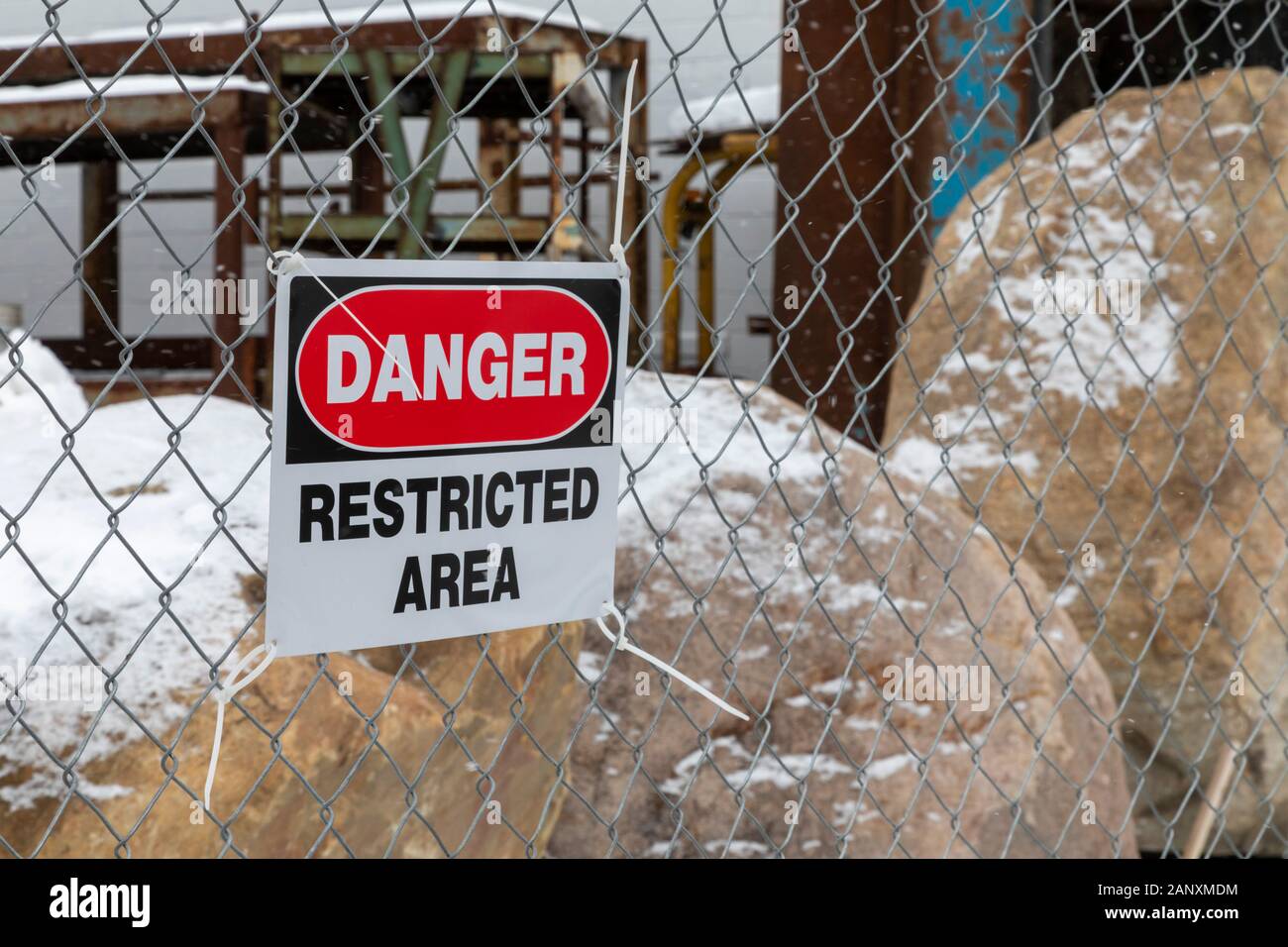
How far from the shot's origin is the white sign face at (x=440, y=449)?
125 centimetres

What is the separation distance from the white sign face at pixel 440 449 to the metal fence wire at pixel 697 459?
71 millimetres

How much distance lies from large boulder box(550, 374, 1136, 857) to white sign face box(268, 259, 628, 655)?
719 mm

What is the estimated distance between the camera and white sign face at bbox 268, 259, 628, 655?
4.12 ft

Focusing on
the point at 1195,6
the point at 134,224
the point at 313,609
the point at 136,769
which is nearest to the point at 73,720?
the point at 136,769

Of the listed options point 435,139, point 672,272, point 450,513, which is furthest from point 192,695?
point 672,272

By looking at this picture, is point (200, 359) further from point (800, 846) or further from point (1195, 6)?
point (1195, 6)

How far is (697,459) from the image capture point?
1.45 metres

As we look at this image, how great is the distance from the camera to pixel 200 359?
2.85 meters

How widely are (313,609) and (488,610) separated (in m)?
0.20

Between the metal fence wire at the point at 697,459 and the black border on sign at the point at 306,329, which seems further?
the metal fence wire at the point at 697,459

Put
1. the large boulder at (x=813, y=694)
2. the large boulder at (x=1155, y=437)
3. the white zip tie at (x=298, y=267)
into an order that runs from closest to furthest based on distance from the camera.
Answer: the white zip tie at (x=298, y=267) → the large boulder at (x=813, y=694) → the large boulder at (x=1155, y=437)

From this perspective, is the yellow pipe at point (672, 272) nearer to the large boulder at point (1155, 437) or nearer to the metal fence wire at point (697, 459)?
the metal fence wire at point (697, 459)

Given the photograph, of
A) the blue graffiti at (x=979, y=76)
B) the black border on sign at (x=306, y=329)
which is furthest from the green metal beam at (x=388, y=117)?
the blue graffiti at (x=979, y=76)

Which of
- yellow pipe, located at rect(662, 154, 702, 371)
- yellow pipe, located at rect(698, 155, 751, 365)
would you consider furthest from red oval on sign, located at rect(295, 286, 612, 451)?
yellow pipe, located at rect(698, 155, 751, 365)
